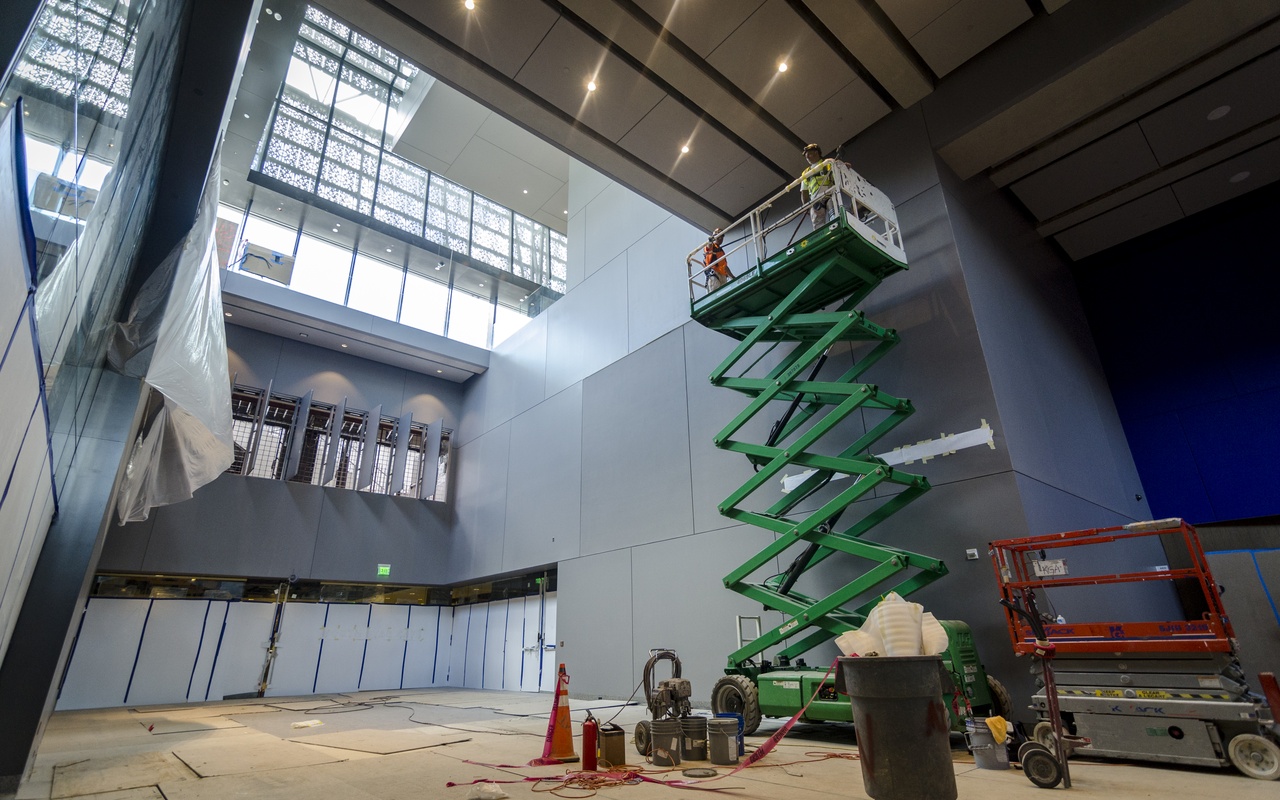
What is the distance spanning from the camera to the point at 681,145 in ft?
31.0

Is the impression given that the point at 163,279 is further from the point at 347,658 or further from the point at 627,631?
the point at 347,658

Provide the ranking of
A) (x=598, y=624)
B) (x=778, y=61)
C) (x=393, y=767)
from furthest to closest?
(x=598, y=624), (x=778, y=61), (x=393, y=767)

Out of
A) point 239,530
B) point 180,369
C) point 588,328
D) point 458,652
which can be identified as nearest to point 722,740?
point 180,369

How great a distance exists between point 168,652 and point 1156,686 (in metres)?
17.7

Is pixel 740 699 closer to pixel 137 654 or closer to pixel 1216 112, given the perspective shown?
pixel 1216 112

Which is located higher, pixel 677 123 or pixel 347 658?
pixel 677 123

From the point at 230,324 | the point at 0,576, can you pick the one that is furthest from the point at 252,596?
the point at 0,576

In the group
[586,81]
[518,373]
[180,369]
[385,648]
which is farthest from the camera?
[518,373]

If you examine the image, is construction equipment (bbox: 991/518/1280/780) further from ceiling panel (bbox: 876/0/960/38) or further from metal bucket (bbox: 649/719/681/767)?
ceiling panel (bbox: 876/0/960/38)

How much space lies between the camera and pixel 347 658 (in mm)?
15586

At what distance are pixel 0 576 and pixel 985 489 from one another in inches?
330

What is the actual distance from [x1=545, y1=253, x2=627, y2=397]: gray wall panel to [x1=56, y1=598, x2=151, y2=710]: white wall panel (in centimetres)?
1067

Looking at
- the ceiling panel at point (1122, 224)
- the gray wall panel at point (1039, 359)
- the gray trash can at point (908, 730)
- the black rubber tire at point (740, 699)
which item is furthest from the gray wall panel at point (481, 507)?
the ceiling panel at point (1122, 224)

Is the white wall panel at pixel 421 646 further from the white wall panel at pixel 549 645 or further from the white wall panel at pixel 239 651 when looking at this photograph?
the white wall panel at pixel 549 645
